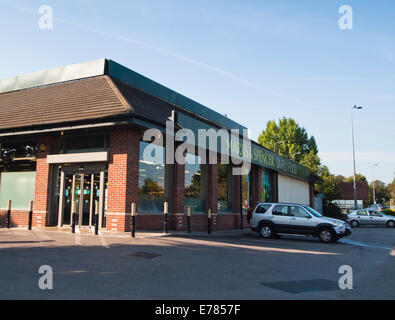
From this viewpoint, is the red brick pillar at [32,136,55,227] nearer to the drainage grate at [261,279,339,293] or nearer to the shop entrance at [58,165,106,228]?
the shop entrance at [58,165,106,228]

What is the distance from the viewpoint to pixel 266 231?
16625 millimetres

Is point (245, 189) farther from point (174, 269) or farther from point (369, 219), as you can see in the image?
point (174, 269)

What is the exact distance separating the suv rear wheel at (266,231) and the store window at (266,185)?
9140 millimetres

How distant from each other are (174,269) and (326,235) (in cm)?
998

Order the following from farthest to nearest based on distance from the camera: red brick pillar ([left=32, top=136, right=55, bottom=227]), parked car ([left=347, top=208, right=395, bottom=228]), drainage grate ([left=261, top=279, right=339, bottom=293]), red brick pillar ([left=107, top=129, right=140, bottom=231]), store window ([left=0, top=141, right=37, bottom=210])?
parked car ([left=347, top=208, right=395, bottom=228]), store window ([left=0, top=141, right=37, bottom=210]), red brick pillar ([left=32, top=136, right=55, bottom=227]), red brick pillar ([left=107, top=129, right=140, bottom=231]), drainage grate ([left=261, top=279, right=339, bottom=293])

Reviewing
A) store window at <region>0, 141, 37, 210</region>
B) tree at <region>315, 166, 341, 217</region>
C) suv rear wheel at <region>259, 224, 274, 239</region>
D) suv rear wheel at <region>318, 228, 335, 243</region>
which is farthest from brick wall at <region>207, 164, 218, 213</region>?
tree at <region>315, 166, 341, 217</region>

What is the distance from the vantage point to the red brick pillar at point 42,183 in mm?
14719

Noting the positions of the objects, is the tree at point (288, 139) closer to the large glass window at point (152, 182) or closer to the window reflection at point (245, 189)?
the window reflection at point (245, 189)

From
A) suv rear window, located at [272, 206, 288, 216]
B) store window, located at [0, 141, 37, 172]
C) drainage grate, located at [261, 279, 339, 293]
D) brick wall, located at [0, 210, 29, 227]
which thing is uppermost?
store window, located at [0, 141, 37, 172]

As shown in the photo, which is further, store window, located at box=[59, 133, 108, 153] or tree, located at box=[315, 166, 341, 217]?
tree, located at box=[315, 166, 341, 217]

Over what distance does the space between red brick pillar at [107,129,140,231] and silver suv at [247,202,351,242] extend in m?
6.67

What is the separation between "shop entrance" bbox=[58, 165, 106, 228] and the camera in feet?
46.5

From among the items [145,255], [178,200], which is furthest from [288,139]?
[145,255]
